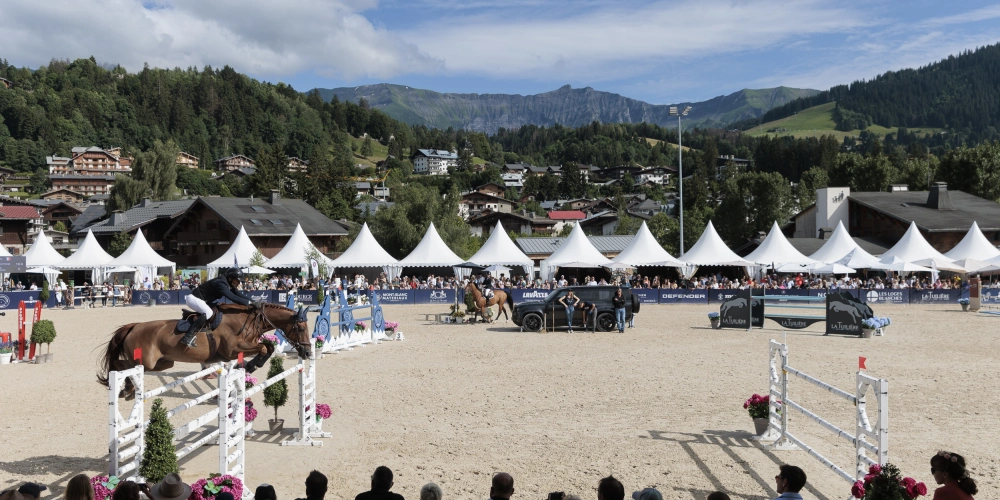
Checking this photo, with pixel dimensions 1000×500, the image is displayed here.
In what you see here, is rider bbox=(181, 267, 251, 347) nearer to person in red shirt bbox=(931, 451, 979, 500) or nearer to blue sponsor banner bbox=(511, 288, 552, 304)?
person in red shirt bbox=(931, 451, 979, 500)

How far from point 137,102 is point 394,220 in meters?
147

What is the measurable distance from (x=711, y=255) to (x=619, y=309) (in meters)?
21.1

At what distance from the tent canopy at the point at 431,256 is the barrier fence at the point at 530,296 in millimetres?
3340

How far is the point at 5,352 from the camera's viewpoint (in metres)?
19.0

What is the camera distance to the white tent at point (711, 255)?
44.3 m

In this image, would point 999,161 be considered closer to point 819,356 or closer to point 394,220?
point 394,220

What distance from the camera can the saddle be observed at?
1159cm

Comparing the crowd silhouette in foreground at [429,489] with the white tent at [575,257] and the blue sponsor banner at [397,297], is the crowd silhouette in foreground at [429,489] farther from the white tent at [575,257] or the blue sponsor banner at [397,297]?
the white tent at [575,257]

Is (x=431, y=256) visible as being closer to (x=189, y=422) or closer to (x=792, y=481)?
(x=189, y=422)

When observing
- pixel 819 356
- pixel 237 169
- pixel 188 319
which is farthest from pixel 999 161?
pixel 237 169

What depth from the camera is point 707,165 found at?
174 m

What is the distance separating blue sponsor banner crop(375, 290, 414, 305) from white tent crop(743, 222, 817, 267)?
19.6 metres

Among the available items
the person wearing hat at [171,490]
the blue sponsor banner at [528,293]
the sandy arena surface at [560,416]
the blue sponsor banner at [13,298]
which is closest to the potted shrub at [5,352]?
the sandy arena surface at [560,416]

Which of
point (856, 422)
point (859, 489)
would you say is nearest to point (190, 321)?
point (856, 422)
